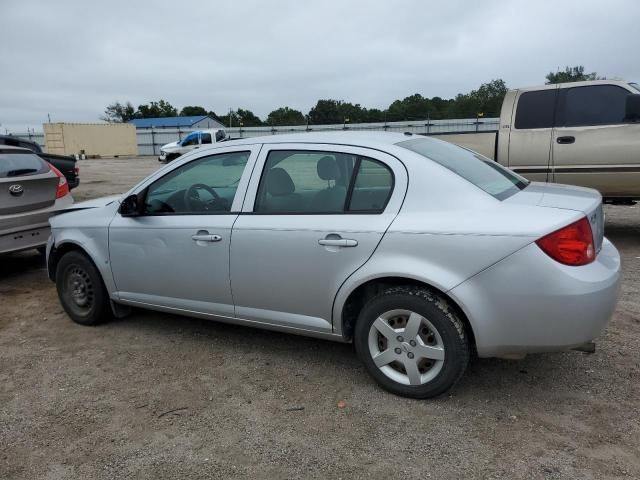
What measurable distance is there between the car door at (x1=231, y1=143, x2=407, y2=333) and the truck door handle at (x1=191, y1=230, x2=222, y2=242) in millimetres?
148

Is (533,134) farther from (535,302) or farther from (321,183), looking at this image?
(535,302)

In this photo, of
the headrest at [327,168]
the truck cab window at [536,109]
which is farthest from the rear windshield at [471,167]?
the truck cab window at [536,109]

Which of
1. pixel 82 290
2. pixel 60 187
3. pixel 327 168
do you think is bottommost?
pixel 82 290

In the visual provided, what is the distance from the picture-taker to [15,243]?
604cm

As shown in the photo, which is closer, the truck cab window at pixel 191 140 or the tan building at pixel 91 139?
the truck cab window at pixel 191 140

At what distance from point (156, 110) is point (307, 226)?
3631 inches

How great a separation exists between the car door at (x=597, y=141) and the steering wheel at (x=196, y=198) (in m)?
4.94

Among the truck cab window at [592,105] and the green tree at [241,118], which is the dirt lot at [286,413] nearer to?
the truck cab window at [592,105]

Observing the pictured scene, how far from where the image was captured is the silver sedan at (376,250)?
285 centimetres

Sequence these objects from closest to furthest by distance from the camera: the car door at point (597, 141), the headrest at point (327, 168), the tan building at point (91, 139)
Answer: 1. the headrest at point (327, 168)
2. the car door at point (597, 141)
3. the tan building at point (91, 139)

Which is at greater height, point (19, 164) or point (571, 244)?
point (19, 164)

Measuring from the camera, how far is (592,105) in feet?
22.6

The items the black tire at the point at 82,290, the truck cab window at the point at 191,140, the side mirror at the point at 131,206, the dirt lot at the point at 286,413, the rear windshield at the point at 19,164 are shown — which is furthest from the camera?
the truck cab window at the point at 191,140

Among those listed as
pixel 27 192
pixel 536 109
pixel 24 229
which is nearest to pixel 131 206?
pixel 24 229
